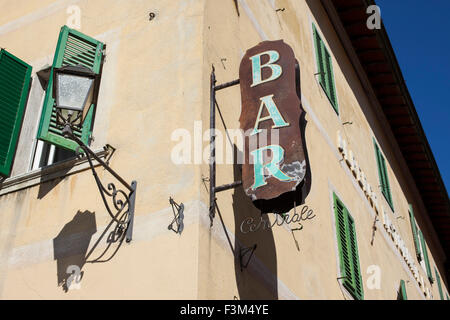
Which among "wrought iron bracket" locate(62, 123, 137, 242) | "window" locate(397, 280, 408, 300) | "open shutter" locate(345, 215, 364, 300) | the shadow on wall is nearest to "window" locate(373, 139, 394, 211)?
"window" locate(397, 280, 408, 300)

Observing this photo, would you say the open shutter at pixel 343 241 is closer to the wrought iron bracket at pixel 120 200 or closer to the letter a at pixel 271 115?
the letter a at pixel 271 115

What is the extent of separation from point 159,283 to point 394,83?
10894 millimetres

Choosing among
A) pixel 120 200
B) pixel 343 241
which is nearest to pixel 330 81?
pixel 343 241

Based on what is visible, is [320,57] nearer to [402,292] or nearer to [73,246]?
[402,292]

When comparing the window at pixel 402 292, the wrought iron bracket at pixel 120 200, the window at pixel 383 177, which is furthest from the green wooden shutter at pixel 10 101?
the window at pixel 383 177

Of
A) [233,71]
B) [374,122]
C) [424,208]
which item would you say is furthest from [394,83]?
[233,71]

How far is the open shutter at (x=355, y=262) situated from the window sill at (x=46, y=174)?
4478mm

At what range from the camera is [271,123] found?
570cm

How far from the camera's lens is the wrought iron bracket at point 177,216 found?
5316 mm

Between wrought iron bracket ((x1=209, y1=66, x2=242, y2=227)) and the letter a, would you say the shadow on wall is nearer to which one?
wrought iron bracket ((x1=209, y1=66, x2=242, y2=227))

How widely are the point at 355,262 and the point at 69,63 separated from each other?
5.16 meters

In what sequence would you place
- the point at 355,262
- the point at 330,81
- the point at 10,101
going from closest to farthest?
the point at 10,101 → the point at 355,262 → the point at 330,81

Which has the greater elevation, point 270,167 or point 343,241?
point 343,241
